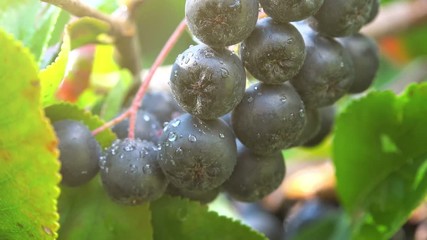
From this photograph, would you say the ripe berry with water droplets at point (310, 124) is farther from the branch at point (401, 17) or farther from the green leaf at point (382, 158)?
the branch at point (401, 17)

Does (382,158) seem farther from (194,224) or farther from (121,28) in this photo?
(121,28)

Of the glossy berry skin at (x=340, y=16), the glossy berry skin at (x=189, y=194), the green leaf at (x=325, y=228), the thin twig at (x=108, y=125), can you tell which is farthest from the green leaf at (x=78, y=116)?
the green leaf at (x=325, y=228)

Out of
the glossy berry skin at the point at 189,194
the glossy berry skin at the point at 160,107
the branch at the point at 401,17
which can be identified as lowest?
the branch at the point at 401,17

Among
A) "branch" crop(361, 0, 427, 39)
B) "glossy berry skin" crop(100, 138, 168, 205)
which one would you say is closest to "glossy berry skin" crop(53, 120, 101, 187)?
"glossy berry skin" crop(100, 138, 168, 205)

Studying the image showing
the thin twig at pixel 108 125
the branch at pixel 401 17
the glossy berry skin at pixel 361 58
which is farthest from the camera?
the branch at pixel 401 17

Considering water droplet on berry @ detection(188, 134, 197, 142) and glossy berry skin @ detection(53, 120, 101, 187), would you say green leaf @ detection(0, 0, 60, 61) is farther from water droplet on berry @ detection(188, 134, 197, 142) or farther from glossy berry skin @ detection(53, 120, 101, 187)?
water droplet on berry @ detection(188, 134, 197, 142)

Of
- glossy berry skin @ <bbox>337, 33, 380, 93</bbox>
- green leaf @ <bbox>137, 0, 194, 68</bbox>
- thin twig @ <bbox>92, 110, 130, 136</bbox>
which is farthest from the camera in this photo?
green leaf @ <bbox>137, 0, 194, 68</bbox>

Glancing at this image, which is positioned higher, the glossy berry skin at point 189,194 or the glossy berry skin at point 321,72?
the glossy berry skin at point 321,72

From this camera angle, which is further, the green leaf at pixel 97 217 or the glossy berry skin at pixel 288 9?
the green leaf at pixel 97 217
